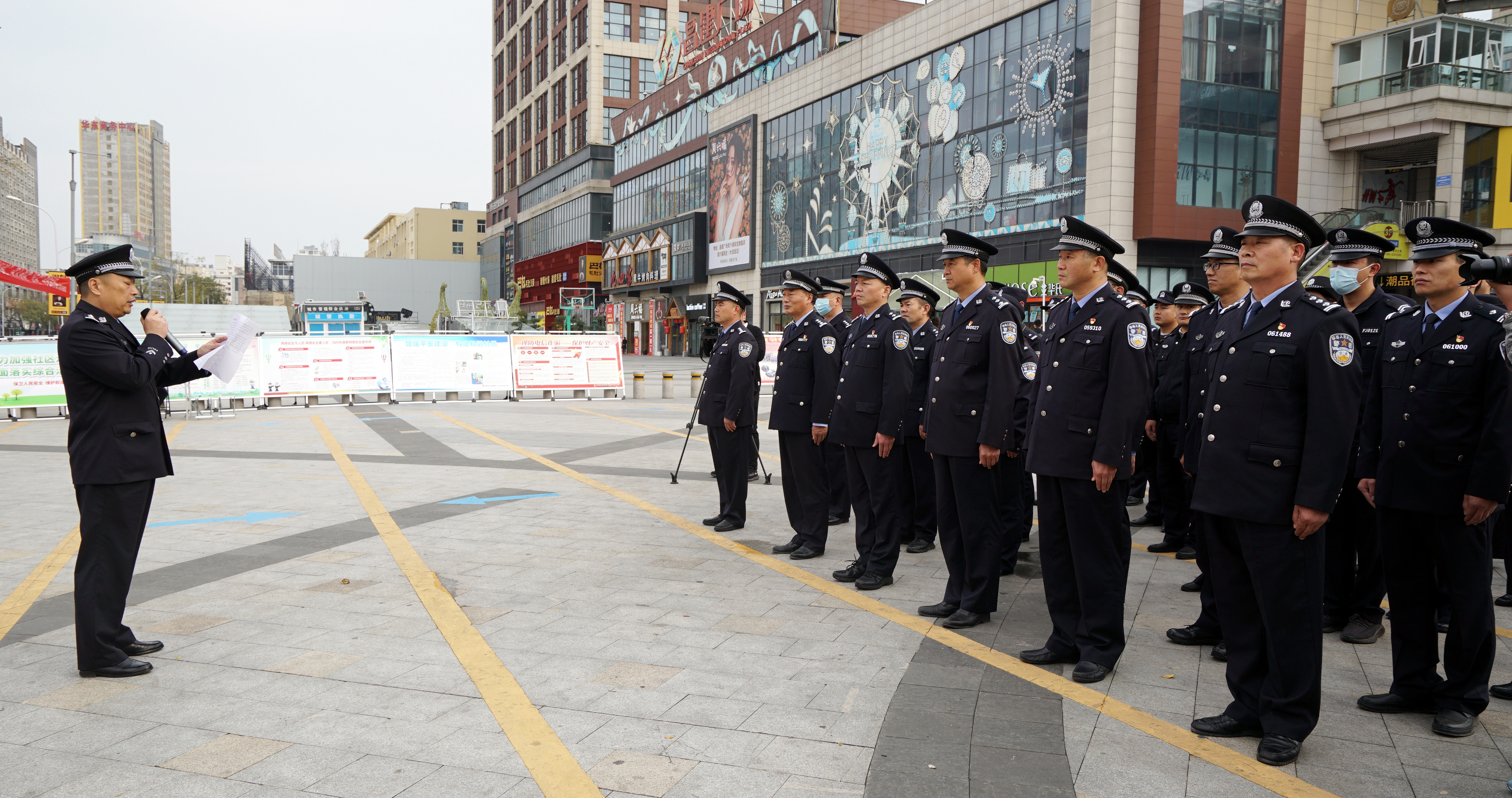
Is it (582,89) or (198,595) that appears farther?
(582,89)

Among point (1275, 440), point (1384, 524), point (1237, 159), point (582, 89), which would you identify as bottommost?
point (1384, 524)

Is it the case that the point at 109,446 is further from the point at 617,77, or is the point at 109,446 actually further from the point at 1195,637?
the point at 617,77

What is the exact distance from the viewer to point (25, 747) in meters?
3.46

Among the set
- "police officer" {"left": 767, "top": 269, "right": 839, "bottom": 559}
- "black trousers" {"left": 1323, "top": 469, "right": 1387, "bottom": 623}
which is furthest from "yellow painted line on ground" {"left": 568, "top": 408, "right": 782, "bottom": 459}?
"black trousers" {"left": 1323, "top": 469, "right": 1387, "bottom": 623}

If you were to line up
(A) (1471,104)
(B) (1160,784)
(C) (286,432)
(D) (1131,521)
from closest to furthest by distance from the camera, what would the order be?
1. (B) (1160,784)
2. (D) (1131,521)
3. (C) (286,432)
4. (A) (1471,104)

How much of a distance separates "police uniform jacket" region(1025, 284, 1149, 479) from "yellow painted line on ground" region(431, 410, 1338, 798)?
3.05 feet

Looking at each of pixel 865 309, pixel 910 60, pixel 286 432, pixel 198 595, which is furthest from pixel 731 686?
pixel 910 60

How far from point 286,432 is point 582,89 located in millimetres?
65601

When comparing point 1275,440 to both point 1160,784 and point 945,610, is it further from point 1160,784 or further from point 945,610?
point 945,610

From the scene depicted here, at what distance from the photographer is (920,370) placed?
22.6 ft

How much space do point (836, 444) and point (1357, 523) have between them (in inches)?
121

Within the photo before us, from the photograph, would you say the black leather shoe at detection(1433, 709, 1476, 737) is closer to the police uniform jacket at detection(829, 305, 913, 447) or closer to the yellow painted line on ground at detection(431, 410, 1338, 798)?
the yellow painted line on ground at detection(431, 410, 1338, 798)

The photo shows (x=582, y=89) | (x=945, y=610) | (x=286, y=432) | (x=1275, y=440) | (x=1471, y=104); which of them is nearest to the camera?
(x=1275, y=440)

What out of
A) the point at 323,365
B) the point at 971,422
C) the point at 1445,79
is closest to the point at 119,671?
the point at 971,422
